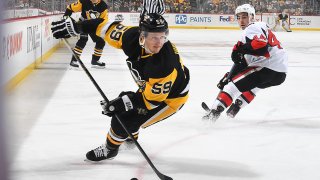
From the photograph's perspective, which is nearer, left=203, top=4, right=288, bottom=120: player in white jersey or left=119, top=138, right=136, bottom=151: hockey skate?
left=119, top=138, right=136, bottom=151: hockey skate

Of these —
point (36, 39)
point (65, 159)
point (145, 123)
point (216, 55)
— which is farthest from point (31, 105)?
point (216, 55)

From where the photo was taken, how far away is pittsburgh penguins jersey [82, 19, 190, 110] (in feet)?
5.77

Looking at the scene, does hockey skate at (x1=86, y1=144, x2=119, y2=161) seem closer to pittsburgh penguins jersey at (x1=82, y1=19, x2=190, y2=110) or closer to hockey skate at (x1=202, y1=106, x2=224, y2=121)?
pittsburgh penguins jersey at (x1=82, y1=19, x2=190, y2=110)

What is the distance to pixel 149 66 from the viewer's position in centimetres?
178

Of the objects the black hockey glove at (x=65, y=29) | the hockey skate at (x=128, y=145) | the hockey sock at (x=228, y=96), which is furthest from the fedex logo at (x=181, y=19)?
the black hockey glove at (x=65, y=29)

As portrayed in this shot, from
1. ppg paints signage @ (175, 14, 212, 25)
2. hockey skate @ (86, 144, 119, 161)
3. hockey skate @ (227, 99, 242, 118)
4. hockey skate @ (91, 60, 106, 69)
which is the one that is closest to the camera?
hockey skate @ (86, 144, 119, 161)

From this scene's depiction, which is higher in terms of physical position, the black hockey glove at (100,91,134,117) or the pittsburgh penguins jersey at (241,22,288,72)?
the pittsburgh penguins jersey at (241,22,288,72)

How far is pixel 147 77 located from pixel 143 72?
0.40 feet

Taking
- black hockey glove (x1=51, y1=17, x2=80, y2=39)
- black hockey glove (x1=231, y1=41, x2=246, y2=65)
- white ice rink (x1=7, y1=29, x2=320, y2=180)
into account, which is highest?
black hockey glove (x1=51, y1=17, x2=80, y2=39)

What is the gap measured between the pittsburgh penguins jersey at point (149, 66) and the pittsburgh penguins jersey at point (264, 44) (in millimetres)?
974

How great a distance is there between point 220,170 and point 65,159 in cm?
75

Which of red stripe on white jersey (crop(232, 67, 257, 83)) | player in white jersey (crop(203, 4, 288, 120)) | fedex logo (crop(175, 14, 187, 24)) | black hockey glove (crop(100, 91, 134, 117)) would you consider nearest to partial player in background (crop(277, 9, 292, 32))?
fedex logo (crop(175, 14, 187, 24))

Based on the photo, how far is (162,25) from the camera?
1787 mm

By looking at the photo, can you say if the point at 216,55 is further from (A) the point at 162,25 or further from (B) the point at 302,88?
(A) the point at 162,25
